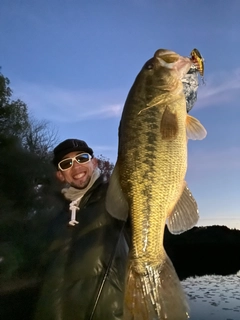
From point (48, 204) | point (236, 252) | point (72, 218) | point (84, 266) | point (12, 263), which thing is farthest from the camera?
point (236, 252)

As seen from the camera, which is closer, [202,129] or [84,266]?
[202,129]

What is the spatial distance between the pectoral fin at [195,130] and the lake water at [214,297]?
7733 millimetres

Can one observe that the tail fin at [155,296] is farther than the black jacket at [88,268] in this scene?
No

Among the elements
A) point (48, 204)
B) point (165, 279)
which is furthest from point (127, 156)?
point (48, 204)

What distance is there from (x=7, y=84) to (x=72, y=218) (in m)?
17.6

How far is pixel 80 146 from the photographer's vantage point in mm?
3350

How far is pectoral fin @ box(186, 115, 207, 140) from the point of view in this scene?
7.73 ft

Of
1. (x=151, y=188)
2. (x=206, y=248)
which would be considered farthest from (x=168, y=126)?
(x=206, y=248)

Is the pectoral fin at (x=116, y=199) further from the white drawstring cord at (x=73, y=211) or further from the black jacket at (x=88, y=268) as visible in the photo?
the white drawstring cord at (x=73, y=211)

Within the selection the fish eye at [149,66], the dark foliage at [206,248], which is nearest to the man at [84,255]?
the fish eye at [149,66]

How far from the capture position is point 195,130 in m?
2.36

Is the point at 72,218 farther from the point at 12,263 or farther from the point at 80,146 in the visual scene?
the point at 12,263

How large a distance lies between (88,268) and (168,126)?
129 cm

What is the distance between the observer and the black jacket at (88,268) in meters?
2.77
